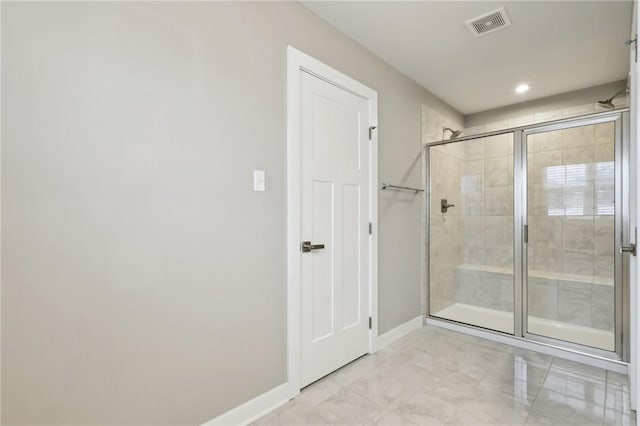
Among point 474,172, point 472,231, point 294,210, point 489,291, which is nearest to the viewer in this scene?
point 294,210

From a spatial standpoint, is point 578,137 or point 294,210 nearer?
point 294,210

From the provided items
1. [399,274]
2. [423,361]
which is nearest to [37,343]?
[423,361]

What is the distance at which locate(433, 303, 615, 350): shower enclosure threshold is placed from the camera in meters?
2.63

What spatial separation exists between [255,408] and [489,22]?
115 inches

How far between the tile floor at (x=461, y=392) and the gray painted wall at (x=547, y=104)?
8.81 ft

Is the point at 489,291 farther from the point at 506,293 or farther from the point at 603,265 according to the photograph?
the point at 603,265

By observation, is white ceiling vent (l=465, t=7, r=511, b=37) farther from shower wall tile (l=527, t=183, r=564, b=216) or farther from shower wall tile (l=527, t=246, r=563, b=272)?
shower wall tile (l=527, t=246, r=563, b=272)

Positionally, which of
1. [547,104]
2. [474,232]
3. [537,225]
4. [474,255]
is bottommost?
[474,255]

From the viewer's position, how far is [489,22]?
2.21m

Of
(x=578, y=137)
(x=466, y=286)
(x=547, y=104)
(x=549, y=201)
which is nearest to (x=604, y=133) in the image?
(x=578, y=137)

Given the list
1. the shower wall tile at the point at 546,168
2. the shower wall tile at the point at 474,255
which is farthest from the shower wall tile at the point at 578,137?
the shower wall tile at the point at 474,255

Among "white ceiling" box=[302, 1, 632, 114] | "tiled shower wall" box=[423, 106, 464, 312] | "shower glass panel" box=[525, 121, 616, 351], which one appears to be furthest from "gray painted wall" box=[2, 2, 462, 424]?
"shower glass panel" box=[525, 121, 616, 351]

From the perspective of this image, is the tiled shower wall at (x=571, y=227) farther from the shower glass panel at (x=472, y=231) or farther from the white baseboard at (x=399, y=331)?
the white baseboard at (x=399, y=331)

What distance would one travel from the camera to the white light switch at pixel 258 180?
176 cm
